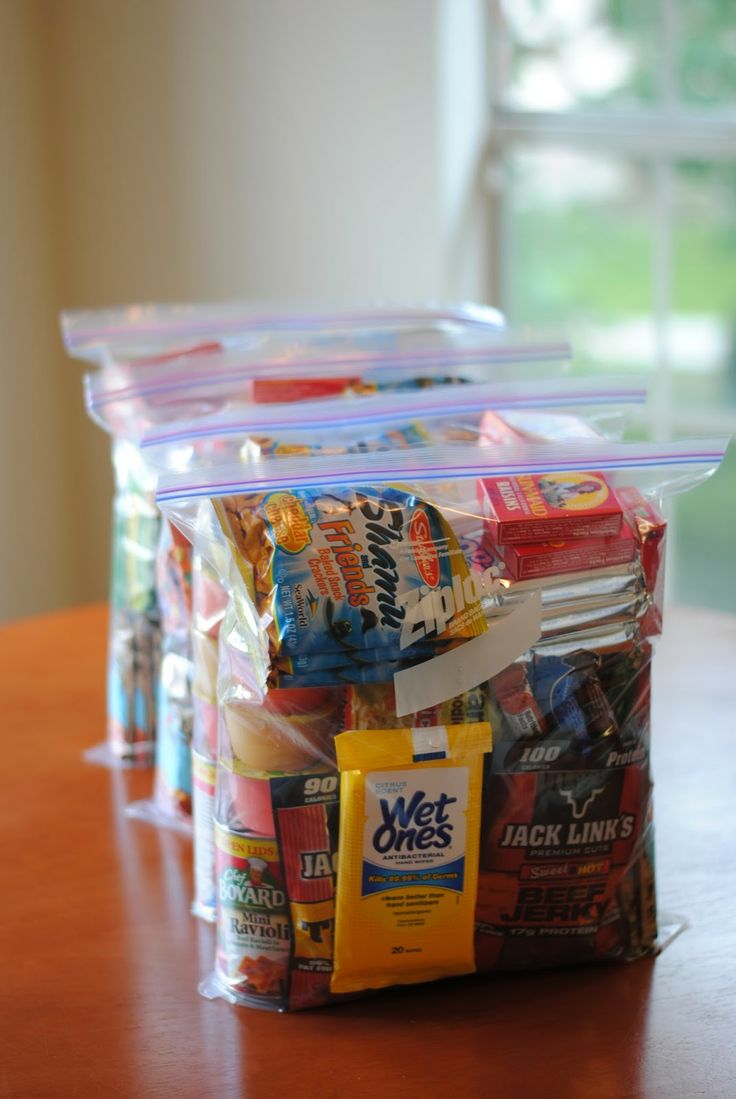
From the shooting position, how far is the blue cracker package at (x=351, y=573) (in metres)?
0.58

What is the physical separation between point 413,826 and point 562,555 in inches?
6.2

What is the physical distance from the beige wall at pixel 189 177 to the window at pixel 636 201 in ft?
0.45

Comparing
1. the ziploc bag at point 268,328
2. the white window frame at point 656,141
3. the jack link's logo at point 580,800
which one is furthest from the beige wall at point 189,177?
the jack link's logo at point 580,800

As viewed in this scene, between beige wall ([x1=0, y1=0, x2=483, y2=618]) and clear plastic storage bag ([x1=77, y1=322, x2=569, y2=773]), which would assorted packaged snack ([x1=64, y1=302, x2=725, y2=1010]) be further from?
beige wall ([x1=0, y1=0, x2=483, y2=618])

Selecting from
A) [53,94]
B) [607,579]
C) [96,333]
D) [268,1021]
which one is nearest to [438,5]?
[53,94]

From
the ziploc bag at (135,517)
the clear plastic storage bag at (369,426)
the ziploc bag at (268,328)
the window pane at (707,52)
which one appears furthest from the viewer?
the window pane at (707,52)

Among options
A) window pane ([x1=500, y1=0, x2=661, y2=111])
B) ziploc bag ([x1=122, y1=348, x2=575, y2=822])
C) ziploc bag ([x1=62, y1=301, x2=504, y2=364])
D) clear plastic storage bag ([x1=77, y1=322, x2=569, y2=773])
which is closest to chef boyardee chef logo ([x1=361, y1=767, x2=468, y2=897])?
ziploc bag ([x1=122, y1=348, x2=575, y2=822])

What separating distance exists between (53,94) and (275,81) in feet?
1.85

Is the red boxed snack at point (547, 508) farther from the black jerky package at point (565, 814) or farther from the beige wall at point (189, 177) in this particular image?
the beige wall at point (189, 177)

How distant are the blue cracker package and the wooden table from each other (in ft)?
0.64

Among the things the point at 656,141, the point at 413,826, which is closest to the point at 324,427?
the point at 413,826

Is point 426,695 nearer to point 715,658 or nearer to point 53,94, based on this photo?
point 715,658

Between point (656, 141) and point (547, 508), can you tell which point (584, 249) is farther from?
point (547, 508)

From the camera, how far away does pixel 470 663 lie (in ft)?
1.98
